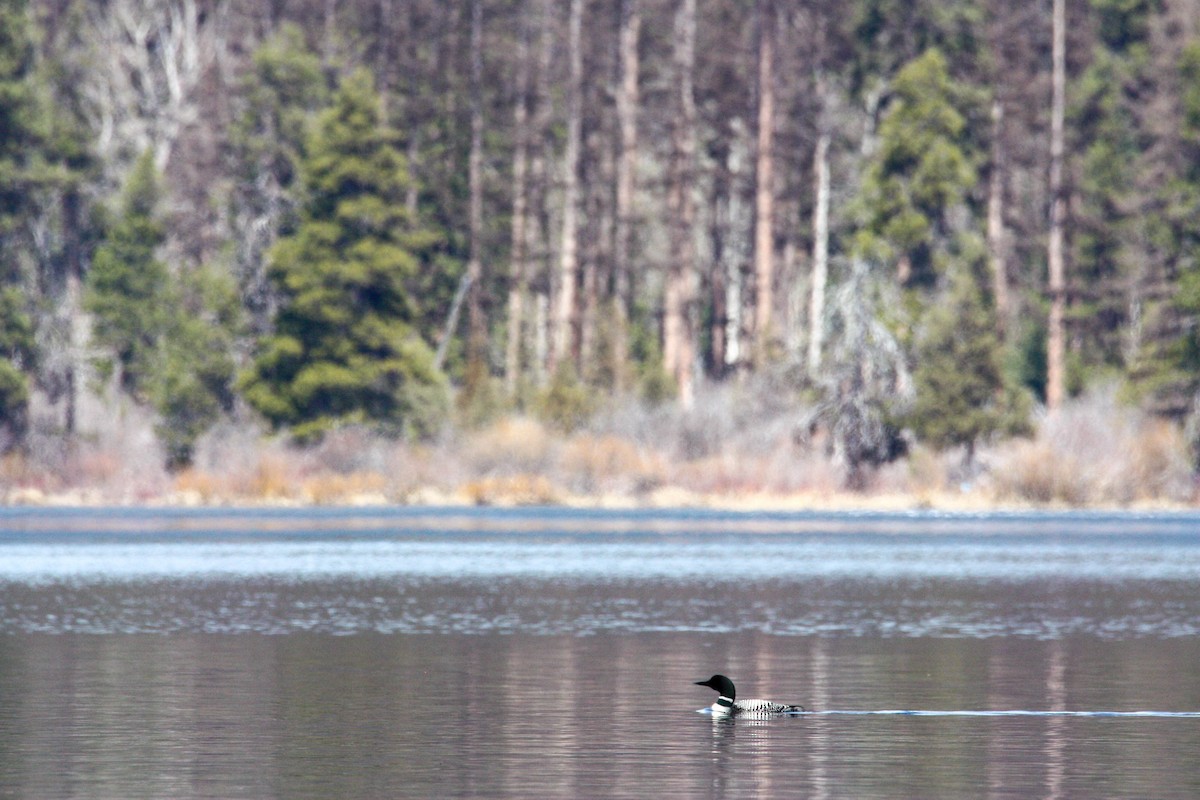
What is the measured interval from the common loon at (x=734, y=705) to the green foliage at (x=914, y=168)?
46.5 meters

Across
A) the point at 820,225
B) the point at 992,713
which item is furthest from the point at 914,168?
the point at 992,713

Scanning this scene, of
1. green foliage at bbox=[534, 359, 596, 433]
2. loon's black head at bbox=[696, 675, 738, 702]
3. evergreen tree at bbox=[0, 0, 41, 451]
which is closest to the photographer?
loon's black head at bbox=[696, 675, 738, 702]

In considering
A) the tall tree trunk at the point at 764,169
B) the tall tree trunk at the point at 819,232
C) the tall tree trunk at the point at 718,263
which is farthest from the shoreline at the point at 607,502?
the tall tree trunk at the point at 718,263

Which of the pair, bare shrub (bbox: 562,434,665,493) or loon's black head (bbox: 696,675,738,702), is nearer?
loon's black head (bbox: 696,675,738,702)

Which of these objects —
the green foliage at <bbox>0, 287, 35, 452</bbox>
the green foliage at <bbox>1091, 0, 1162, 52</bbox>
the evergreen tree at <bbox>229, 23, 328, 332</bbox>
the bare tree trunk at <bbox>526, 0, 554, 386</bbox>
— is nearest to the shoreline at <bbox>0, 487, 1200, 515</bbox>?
the green foliage at <bbox>0, 287, 35, 452</bbox>

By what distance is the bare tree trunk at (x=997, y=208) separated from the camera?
65.2 meters

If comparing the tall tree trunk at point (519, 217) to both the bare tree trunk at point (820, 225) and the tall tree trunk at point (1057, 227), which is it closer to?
the bare tree trunk at point (820, 225)

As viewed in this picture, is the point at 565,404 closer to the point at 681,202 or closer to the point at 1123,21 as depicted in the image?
the point at 681,202

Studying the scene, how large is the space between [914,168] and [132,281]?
22.2m

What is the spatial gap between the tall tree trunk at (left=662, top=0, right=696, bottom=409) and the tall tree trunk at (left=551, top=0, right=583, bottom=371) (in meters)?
2.87

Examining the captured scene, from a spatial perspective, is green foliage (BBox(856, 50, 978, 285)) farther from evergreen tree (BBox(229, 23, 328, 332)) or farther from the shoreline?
evergreen tree (BBox(229, 23, 328, 332))

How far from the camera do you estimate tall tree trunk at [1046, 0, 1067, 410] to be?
61.4 meters

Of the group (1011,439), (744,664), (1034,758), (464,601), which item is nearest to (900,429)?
(1011,439)

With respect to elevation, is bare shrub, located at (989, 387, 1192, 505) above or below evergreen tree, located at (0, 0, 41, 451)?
below
